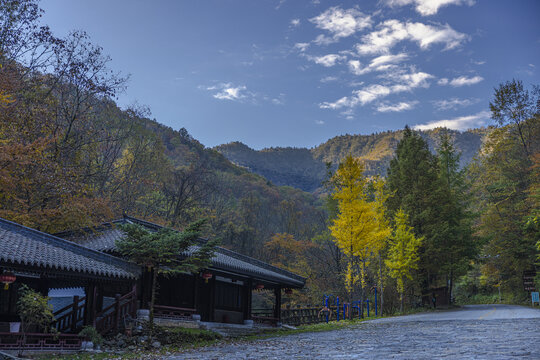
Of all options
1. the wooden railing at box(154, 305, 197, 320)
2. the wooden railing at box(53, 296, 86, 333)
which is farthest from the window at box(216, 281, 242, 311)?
the wooden railing at box(53, 296, 86, 333)

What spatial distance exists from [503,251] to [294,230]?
24345 mm

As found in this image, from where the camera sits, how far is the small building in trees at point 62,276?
11906 mm

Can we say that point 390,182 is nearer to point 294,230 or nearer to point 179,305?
point 294,230

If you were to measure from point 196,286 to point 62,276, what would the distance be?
6.77 m

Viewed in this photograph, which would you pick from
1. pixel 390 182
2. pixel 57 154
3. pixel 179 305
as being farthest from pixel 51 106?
pixel 390 182

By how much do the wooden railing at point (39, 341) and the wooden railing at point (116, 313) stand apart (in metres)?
1.51

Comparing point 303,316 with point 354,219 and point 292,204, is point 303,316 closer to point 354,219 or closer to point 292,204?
point 354,219

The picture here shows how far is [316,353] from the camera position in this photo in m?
11.0

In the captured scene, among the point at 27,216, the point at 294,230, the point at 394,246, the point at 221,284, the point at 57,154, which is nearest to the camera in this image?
the point at 27,216

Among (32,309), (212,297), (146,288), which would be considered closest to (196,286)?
(212,297)

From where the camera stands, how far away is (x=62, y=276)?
13.3 meters

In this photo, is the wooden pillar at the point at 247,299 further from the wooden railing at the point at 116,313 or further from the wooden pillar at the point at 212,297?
the wooden railing at the point at 116,313

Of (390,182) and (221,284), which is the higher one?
(390,182)

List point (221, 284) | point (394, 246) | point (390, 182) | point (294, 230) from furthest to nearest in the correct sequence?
point (294, 230) < point (390, 182) < point (394, 246) < point (221, 284)
